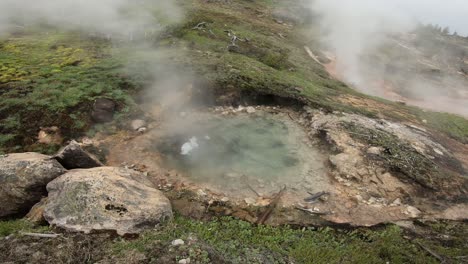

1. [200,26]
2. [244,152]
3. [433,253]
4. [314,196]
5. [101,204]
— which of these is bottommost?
[244,152]

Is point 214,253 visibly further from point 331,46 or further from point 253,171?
point 331,46

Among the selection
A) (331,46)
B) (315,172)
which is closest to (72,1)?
(331,46)

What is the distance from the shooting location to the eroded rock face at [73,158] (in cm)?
648

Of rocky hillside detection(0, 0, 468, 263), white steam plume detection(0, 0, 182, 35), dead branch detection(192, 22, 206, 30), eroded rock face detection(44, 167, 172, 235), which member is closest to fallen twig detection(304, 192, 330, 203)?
rocky hillside detection(0, 0, 468, 263)

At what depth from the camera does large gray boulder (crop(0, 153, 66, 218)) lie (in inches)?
229

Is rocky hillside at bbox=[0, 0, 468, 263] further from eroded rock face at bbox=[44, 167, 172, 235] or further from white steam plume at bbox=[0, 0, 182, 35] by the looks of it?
white steam plume at bbox=[0, 0, 182, 35]

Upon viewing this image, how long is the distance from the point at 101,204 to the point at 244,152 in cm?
363

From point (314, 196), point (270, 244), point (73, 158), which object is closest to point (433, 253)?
point (314, 196)

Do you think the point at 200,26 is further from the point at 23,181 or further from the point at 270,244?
the point at 270,244

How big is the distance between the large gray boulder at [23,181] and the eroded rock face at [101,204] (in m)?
0.31

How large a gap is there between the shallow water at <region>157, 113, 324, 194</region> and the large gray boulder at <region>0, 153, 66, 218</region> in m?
2.27

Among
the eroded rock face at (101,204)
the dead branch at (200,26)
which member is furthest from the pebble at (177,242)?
the dead branch at (200,26)

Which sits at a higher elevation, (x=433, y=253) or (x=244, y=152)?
(x=433, y=253)

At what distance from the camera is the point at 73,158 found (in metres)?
6.53
